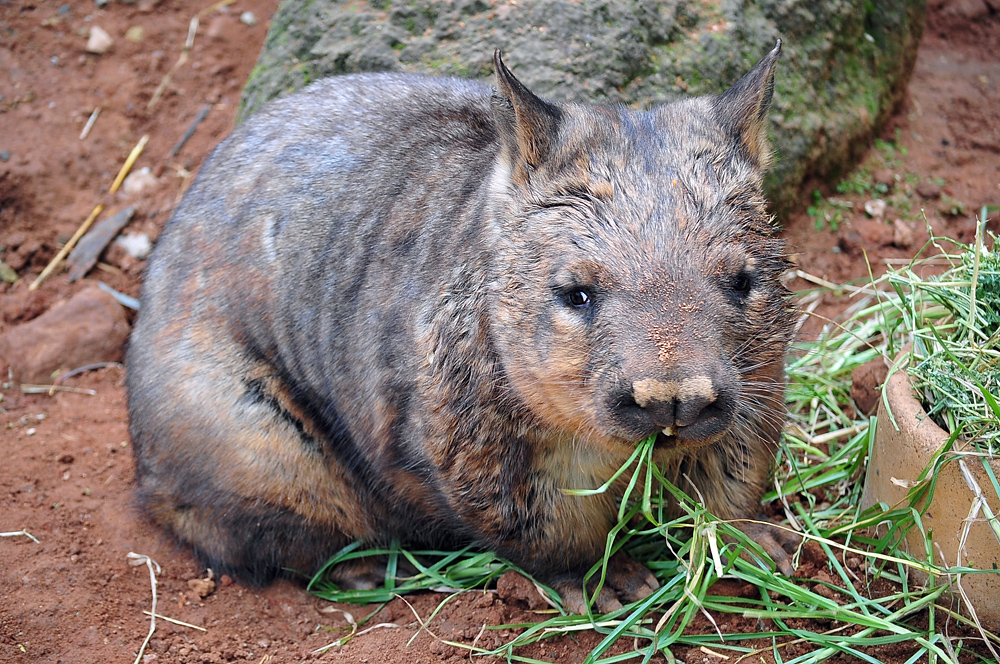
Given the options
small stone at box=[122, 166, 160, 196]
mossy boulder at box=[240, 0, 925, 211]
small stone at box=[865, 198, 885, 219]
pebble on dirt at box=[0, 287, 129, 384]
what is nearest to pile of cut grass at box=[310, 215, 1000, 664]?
small stone at box=[865, 198, 885, 219]

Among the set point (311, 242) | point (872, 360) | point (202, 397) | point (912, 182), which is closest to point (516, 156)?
point (311, 242)

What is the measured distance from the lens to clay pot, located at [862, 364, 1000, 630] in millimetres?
3607

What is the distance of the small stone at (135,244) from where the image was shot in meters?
6.86

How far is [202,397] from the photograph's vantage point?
179 inches

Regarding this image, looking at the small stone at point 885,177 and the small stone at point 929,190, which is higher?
the small stone at point 885,177

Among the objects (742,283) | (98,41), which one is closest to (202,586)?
(742,283)

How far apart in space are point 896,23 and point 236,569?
5.95 meters

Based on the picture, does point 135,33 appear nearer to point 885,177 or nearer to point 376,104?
point 376,104

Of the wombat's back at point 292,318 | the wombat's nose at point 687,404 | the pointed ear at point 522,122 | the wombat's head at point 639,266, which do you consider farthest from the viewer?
the wombat's back at point 292,318

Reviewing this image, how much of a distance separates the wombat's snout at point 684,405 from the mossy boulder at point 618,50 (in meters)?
2.96

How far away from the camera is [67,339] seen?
616 centimetres

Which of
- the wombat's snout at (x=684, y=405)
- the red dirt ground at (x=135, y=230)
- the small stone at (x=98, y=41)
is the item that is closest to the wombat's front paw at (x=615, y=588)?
the red dirt ground at (x=135, y=230)

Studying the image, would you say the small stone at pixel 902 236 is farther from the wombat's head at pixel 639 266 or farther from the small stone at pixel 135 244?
the small stone at pixel 135 244

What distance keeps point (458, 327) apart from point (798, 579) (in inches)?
74.3
